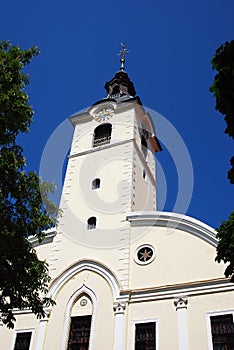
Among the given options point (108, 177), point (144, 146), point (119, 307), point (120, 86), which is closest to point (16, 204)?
point (119, 307)

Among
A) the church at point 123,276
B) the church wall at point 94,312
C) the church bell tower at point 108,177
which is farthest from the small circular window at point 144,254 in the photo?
the church wall at point 94,312

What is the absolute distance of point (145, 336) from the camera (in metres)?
14.8

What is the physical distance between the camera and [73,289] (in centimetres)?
1725

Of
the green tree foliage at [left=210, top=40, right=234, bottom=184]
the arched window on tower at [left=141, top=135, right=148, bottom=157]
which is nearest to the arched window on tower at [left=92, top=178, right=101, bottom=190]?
the arched window on tower at [left=141, top=135, right=148, bottom=157]

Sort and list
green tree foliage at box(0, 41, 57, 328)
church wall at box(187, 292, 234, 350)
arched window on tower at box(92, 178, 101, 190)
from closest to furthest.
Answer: green tree foliage at box(0, 41, 57, 328) → church wall at box(187, 292, 234, 350) → arched window on tower at box(92, 178, 101, 190)

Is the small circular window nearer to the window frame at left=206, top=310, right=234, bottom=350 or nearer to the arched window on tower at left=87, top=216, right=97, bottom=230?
the arched window on tower at left=87, top=216, right=97, bottom=230

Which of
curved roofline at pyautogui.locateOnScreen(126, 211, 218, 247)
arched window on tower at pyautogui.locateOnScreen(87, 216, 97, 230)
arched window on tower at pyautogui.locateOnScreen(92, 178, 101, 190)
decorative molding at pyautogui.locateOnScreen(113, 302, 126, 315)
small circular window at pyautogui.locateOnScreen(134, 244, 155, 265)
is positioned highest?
arched window on tower at pyautogui.locateOnScreen(92, 178, 101, 190)

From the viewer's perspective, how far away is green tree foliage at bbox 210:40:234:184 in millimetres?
6977

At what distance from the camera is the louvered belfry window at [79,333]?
613 inches

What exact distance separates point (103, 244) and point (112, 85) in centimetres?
1874

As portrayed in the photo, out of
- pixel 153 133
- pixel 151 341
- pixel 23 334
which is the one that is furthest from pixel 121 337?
pixel 153 133

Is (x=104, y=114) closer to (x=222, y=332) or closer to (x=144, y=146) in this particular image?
(x=144, y=146)

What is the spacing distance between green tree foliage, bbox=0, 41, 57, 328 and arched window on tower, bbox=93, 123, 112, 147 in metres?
13.5

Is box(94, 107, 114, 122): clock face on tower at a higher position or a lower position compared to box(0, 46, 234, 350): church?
higher
